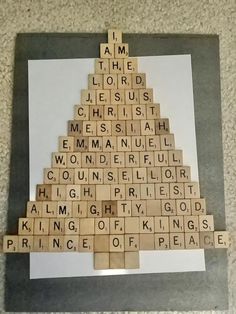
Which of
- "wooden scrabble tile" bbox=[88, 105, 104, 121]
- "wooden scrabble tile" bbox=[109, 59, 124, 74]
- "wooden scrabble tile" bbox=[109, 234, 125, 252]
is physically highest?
"wooden scrabble tile" bbox=[109, 59, 124, 74]

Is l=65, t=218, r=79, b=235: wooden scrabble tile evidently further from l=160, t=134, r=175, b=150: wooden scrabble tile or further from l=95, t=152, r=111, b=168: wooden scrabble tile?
l=160, t=134, r=175, b=150: wooden scrabble tile

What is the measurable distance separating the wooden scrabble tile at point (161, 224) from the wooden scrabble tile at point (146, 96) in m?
0.22

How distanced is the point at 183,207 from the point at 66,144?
24 cm

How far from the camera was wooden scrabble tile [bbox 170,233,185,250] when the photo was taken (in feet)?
2.20

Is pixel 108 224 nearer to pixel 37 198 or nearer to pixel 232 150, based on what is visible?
pixel 37 198

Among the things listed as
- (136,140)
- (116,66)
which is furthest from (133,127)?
(116,66)

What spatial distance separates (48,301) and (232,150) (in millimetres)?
438

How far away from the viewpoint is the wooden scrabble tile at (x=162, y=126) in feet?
2.34

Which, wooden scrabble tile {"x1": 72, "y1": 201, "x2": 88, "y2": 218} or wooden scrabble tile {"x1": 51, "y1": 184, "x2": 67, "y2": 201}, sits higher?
wooden scrabble tile {"x1": 51, "y1": 184, "x2": 67, "y2": 201}

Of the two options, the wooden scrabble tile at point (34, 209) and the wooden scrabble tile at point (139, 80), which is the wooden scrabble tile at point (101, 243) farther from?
the wooden scrabble tile at point (139, 80)

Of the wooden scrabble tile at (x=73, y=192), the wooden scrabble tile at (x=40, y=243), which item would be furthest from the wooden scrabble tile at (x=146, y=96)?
the wooden scrabble tile at (x=40, y=243)

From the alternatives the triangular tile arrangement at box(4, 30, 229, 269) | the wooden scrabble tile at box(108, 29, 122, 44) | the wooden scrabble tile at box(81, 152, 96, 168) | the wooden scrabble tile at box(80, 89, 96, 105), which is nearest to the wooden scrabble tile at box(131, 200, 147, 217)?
the triangular tile arrangement at box(4, 30, 229, 269)

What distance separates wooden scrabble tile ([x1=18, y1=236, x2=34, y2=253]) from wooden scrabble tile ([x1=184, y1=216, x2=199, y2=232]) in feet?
0.90

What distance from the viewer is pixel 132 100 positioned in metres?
0.72
